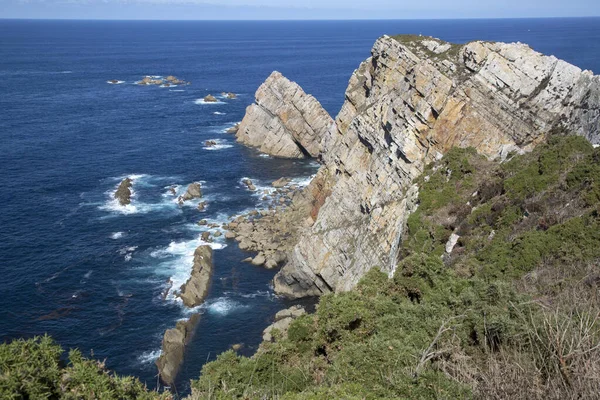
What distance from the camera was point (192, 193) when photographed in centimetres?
7712

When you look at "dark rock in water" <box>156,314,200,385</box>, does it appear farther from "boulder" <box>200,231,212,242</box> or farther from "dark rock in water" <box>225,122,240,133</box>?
"dark rock in water" <box>225,122,240,133</box>

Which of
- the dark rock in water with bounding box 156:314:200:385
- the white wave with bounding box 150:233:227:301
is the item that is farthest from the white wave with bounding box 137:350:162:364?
the white wave with bounding box 150:233:227:301

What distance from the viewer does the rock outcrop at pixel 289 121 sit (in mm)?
96188

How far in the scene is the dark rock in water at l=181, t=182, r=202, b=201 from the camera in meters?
76.4

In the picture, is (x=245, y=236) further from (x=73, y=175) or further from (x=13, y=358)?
(x=13, y=358)

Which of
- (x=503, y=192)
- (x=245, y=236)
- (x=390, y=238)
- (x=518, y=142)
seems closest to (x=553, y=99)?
(x=518, y=142)

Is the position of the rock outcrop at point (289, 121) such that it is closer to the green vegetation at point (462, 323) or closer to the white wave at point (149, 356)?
the white wave at point (149, 356)

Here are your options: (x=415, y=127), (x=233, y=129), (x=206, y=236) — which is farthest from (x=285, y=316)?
(x=233, y=129)

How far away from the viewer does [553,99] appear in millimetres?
42656

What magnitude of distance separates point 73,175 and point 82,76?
98.3m

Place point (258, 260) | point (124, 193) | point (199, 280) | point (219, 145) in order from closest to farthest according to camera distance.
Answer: point (199, 280), point (258, 260), point (124, 193), point (219, 145)

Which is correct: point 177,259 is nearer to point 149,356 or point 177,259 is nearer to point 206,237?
point 206,237

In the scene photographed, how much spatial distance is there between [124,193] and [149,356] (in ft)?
119

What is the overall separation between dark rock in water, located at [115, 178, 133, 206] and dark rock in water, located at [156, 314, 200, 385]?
31.0 metres
